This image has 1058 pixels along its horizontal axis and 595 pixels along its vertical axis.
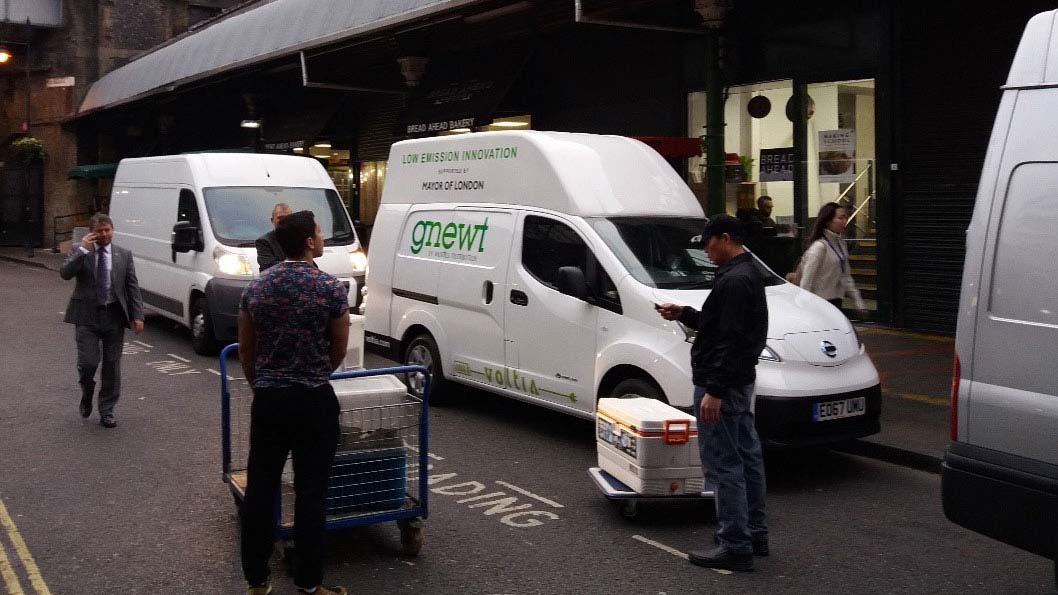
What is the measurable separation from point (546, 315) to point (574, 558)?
287 centimetres

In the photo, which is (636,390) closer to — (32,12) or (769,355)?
(769,355)

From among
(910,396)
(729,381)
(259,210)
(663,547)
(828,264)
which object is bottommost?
(663,547)

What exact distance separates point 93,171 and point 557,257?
29953 mm

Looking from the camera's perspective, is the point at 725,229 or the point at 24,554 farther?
the point at 24,554

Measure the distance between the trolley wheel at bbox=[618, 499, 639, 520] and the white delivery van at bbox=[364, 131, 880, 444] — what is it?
0.93 meters

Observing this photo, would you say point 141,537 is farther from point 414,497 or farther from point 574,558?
point 574,558

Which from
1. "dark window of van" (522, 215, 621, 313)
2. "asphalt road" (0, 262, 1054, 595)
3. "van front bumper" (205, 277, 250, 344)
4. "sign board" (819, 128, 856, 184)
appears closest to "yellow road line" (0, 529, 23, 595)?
"asphalt road" (0, 262, 1054, 595)

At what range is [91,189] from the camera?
38.6 m

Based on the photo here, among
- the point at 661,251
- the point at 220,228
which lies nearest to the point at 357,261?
the point at 220,228

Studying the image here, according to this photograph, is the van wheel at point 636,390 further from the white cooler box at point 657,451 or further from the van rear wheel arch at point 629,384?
the white cooler box at point 657,451

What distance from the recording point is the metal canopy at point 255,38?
18.3 meters

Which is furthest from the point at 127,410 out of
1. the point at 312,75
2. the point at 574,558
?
the point at 312,75

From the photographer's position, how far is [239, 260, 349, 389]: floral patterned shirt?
181 inches

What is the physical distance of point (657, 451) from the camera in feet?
20.4
